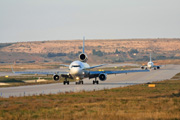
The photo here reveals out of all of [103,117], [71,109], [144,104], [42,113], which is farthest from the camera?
[144,104]

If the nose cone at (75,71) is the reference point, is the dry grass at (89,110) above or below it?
below

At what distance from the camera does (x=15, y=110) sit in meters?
34.0

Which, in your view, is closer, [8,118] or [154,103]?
[8,118]

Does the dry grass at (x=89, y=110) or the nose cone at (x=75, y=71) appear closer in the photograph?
the dry grass at (x=89, y=110)

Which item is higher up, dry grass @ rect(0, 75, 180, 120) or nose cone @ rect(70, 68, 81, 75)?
nose cone @ rect(70, 68, 81, 75)

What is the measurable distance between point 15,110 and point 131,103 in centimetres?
1137

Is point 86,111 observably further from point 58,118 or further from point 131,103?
point 131,103

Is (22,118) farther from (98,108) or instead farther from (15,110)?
(98,108)

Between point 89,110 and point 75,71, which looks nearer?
point 89,110

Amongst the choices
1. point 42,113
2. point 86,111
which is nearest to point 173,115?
point 86,111

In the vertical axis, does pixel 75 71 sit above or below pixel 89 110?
above

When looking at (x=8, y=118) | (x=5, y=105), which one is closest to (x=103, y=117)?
(x=8, y=118)

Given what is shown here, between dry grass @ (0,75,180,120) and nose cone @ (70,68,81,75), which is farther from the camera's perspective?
nose cone @ (70,68,81,75)

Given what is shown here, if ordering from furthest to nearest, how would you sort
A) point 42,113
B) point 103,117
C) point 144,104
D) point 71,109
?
point 144,104 → point 71,109 → point 42,113 → point 103,117
